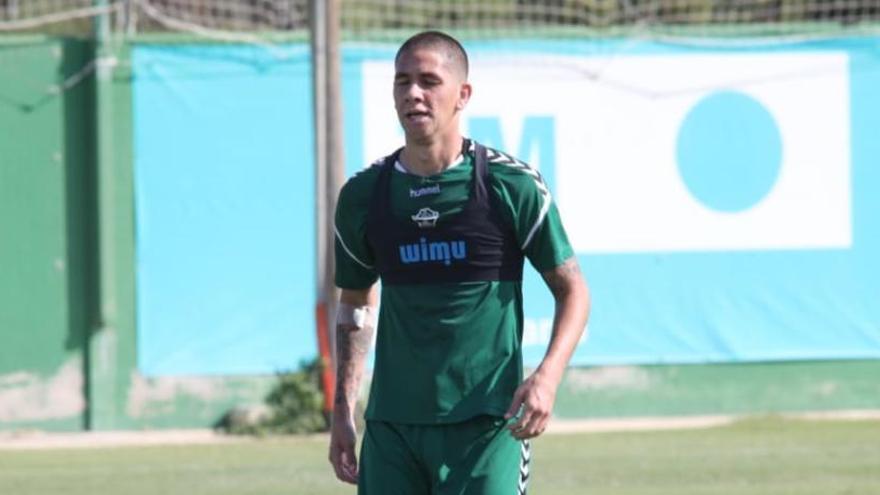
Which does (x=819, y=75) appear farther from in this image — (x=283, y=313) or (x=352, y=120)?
(x=283, y=313)

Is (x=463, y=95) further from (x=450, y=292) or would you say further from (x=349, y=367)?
(x=349, y=367)

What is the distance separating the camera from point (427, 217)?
17.9 feet

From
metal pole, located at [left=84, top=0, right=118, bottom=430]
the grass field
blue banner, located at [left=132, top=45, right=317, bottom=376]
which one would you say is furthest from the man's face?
metal pole, located at [left=84, top=0, right=118, bottom=430]

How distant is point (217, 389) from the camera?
587 inches

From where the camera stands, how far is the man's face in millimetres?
5352

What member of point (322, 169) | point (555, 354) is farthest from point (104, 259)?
point (555, 354)

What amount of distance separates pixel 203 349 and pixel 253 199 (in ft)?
4.29

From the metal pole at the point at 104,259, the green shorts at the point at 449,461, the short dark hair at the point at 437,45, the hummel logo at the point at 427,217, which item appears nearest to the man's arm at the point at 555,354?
the green shorts at the point at 449,461

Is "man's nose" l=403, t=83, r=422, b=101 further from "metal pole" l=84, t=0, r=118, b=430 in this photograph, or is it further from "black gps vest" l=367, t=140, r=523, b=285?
"metal pole" l=84, t=0, r=118, b=430

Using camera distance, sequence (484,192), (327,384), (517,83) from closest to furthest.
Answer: (484,192), (327,384), (517,83)

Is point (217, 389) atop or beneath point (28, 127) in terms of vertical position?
beneath

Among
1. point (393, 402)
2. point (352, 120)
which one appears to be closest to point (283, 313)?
point (352, 120)

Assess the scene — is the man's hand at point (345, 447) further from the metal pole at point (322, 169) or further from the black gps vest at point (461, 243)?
the metal pole at point (322, 169)

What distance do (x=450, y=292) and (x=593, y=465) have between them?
6.40m
